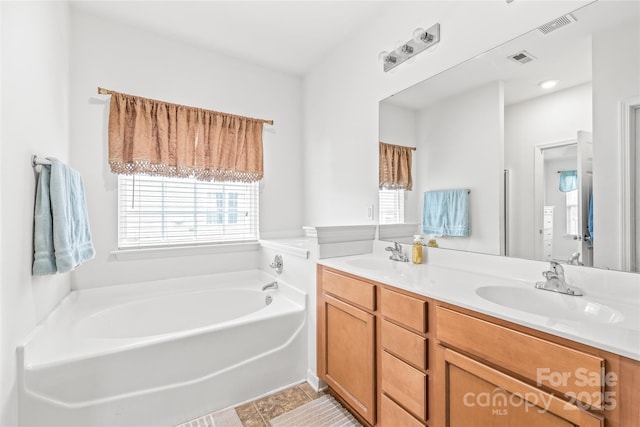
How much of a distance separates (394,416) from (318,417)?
0.54 meters

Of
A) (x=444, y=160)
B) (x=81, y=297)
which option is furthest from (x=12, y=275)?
(x=444, y=160)

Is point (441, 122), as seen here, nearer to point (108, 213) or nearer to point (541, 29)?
point (541, 29)

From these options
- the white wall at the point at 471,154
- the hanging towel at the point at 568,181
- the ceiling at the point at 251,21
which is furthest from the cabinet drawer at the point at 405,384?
the ceiling at the point at 251,21

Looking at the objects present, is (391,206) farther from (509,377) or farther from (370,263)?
(509,377)

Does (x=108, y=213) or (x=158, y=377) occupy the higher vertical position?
(x=108, y=213)

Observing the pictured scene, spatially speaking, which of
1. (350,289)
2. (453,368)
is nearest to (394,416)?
(453,368)

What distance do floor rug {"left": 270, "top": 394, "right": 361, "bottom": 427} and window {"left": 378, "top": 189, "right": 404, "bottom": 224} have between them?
50.3 inches

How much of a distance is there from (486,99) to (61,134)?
2715 millimetres

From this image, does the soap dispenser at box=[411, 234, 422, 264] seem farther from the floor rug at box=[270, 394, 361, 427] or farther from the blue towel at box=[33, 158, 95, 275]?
the blue towel at box=[33, 158, 95, 275]

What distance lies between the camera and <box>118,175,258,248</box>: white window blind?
2410 mm

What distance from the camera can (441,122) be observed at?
183 centimetres

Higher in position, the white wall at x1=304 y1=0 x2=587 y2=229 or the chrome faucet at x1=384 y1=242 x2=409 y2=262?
the white wall at x1=304 y1=0 x2=587 y2=229

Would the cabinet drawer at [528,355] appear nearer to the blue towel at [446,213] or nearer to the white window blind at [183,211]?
the blue towel at [446,213]

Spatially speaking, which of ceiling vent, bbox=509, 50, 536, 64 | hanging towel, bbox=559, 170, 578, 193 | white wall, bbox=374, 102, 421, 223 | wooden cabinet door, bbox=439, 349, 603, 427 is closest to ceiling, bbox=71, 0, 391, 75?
white wall, bbox=374, 102, 421, 223
